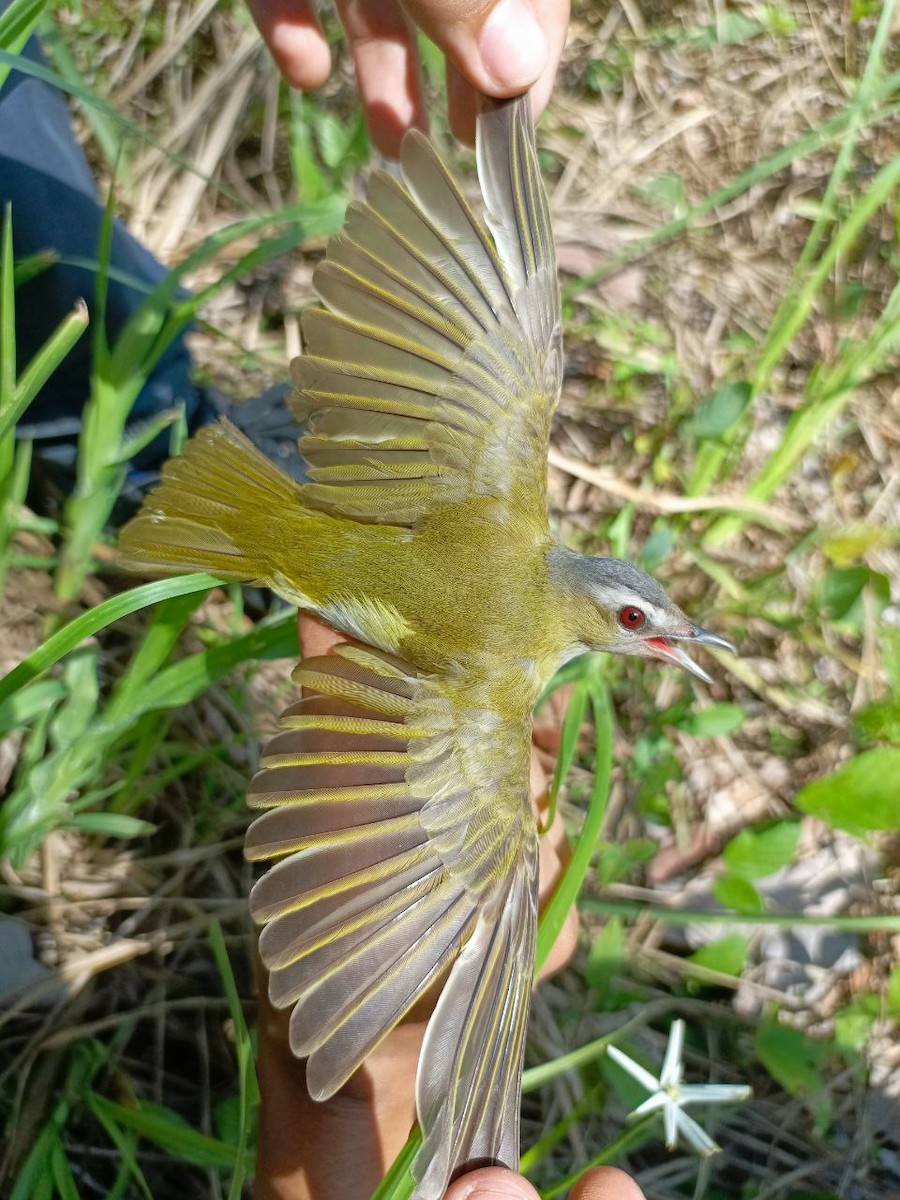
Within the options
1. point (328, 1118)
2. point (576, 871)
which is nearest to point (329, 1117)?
point (328, 1118)

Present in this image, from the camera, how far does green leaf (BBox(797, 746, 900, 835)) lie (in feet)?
8.93

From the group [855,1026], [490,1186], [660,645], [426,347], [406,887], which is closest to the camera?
[490,1186]

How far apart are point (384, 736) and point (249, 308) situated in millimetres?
2529

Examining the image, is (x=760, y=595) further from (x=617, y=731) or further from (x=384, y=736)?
(x=384, y=736)

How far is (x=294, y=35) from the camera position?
3.04 metres

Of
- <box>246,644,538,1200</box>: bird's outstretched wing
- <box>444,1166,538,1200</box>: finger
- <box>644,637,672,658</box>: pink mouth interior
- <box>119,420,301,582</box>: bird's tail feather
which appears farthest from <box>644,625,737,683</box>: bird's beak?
<box>444,1166,538,1200</box>: finger

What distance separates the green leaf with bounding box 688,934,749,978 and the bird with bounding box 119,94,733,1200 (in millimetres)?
940

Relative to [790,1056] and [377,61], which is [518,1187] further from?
[377,61]

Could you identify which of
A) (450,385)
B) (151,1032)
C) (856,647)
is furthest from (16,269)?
(856,647)

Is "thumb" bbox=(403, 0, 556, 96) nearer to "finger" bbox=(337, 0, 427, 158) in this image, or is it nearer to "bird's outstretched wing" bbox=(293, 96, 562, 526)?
"bird's outstretched wing" bbox=(293, 96, 562, 526)

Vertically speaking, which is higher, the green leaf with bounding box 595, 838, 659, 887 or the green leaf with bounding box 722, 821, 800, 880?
the green leaf with bounding box 722, 821, 800, 880

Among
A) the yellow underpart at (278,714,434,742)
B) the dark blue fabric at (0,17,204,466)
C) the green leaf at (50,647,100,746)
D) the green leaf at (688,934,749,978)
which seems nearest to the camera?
the yellow underpart at (278,714,434,742)

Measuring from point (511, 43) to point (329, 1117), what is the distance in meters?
2.65

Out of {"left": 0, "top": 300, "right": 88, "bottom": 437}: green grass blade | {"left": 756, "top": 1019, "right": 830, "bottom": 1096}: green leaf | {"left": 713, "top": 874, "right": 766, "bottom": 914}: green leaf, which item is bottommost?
{"left": 756, "top": 1019, "right": 830, "bottom": 1096}: green leaf
